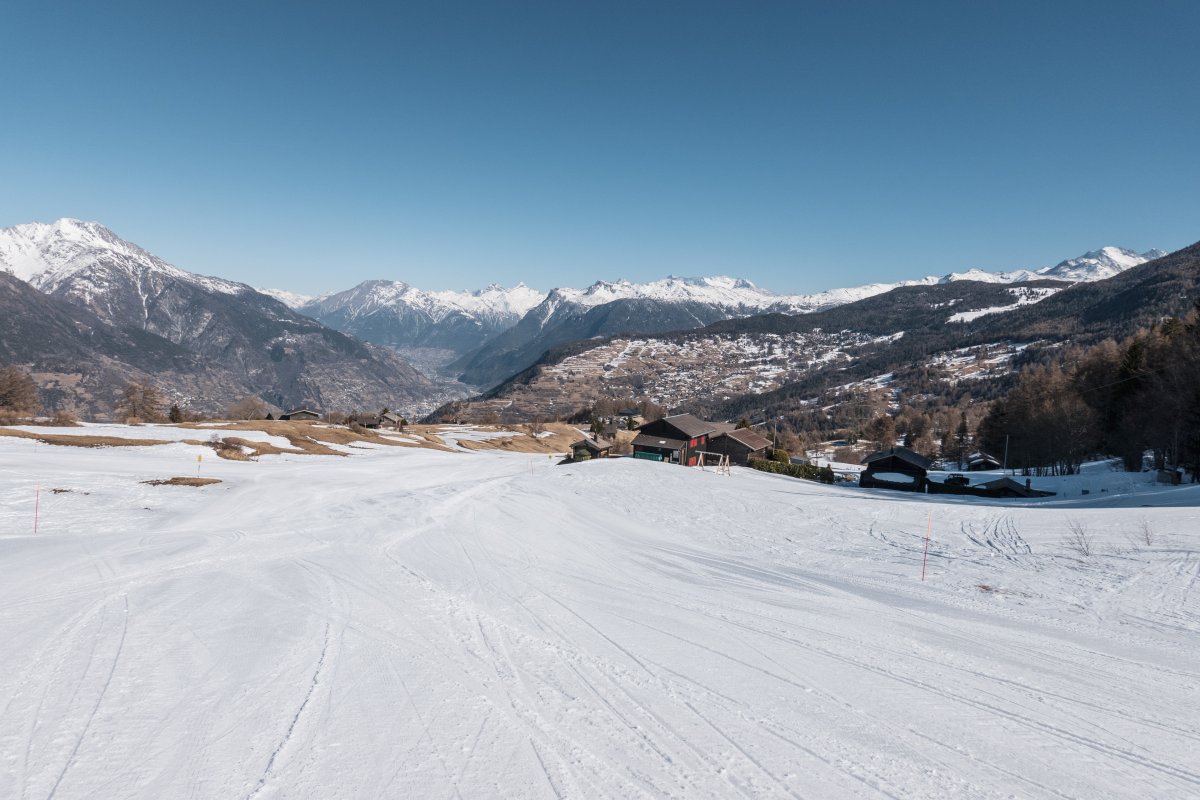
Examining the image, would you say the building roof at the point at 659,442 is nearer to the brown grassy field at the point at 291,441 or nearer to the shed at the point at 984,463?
the brown grassy field at the point at 291,441

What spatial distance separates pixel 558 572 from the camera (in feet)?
46.2

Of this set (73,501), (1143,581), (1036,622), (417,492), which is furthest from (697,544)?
(73,501)

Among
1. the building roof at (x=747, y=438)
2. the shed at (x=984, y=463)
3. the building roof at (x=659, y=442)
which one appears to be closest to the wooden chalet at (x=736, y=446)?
the building roof at (x=747, y=438)

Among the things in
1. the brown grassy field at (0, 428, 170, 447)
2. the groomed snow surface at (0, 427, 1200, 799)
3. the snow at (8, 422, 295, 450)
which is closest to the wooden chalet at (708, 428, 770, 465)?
the snow at (8, 422, 295, 450)

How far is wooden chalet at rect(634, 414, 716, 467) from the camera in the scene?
63375mm

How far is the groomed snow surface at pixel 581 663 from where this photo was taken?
18.3 feet

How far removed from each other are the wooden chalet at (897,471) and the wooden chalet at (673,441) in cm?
1844

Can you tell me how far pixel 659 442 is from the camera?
64438mm

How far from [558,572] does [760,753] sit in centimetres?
865

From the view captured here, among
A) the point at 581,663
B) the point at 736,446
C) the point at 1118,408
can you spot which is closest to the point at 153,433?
the point at 581,663

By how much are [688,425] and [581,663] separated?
59.5 metres

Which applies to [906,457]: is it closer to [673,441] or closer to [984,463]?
[673,441]

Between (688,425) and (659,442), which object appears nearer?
(659,442)

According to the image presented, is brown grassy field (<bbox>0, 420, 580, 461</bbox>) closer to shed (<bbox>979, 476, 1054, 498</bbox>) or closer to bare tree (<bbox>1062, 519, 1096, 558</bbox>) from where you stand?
bare tree (<bbox>1062, 519, 1096, 558</bbox>)
